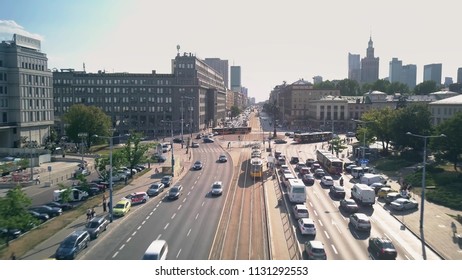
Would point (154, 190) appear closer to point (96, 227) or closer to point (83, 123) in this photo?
point (96, 227)

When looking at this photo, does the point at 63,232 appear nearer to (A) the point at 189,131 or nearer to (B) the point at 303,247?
(B) the point at 303,247

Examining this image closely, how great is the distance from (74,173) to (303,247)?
151ft

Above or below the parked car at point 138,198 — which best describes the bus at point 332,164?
above

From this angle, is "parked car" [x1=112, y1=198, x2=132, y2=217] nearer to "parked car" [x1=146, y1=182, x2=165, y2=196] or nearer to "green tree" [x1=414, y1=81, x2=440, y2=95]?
"parked car" [x1=146, y1=182, x2=165, y2=196]

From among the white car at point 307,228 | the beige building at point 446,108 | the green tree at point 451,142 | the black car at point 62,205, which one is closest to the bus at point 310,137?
the beige building at point 446,108

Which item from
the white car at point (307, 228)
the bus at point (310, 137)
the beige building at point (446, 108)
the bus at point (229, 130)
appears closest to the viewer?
the white car at point (307, 228)

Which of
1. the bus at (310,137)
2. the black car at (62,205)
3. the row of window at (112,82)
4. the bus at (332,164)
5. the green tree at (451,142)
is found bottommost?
the black car at (62,205)

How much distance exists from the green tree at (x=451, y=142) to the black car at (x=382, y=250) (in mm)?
34746

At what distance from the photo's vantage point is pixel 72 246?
1170 inches

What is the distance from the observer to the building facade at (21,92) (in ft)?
268

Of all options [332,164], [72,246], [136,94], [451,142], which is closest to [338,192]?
[332,164]

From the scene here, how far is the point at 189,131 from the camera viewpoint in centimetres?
13525

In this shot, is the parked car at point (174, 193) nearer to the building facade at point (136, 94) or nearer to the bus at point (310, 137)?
the bus at point (310, 137)
